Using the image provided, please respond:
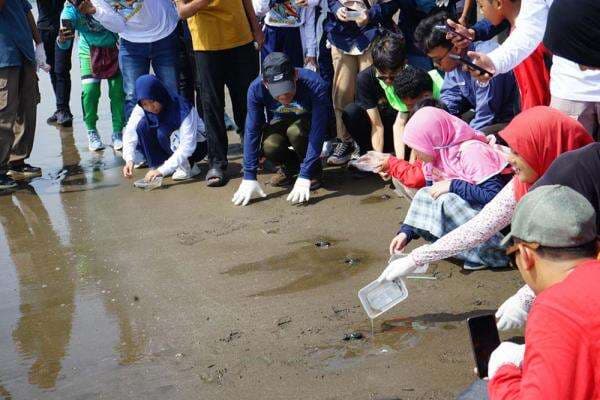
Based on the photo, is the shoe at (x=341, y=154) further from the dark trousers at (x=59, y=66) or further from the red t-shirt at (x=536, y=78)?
the dark trousers at (x=59, y=66)

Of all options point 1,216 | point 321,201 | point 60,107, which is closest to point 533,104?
point 321,201

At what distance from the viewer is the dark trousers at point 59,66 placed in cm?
737

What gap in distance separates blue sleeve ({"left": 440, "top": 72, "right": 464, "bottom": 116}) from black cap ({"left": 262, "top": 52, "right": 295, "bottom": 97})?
94cm

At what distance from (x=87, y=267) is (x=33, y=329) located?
2.45ft

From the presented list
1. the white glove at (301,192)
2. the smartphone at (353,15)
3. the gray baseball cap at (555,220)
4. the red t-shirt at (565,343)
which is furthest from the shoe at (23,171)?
the red t-shirt at (565,343)

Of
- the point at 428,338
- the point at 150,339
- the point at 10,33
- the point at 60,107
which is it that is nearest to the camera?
the point at 428,338

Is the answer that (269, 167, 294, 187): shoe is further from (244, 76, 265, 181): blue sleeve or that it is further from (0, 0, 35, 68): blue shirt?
(0, 0, 35, 68): blue shirt

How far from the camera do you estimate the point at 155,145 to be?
5.98 m

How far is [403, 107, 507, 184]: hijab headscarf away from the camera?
161 inches

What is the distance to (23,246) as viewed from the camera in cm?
504

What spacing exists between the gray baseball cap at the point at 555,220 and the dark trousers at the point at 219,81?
12.5 feet

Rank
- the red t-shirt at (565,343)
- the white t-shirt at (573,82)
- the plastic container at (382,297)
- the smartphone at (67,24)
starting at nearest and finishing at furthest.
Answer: the red t-shirt at (565,343) < the plastic container at (382,297) < the white t-shirt at (573,82) < the smartphone at (67,24)

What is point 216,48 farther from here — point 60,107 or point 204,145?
point 60,107

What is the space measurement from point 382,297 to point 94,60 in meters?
4.11
